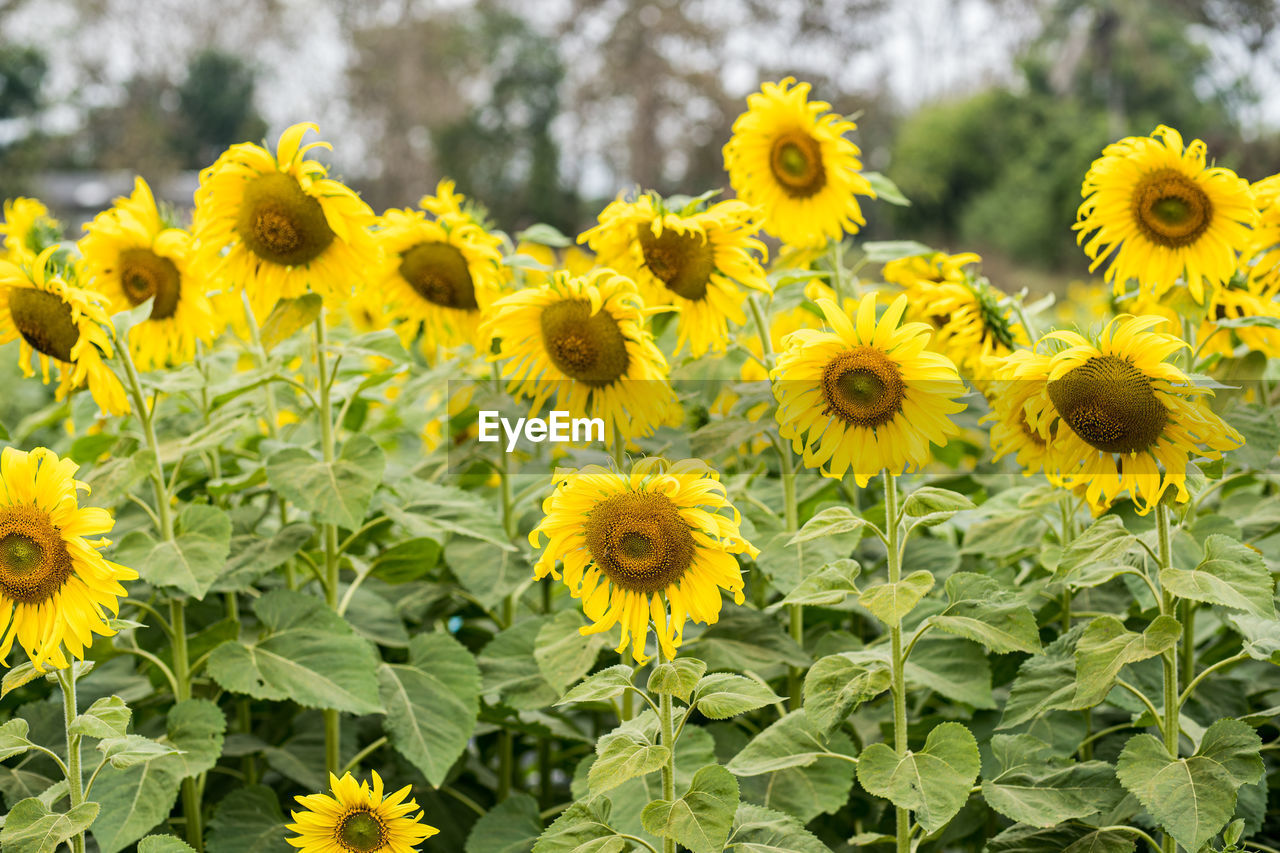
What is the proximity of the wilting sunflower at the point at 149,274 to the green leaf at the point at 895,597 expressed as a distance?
1.50m

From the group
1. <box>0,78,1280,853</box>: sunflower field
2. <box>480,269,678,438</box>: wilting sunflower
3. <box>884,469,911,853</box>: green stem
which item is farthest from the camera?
<box>480,269,678,438</box>: wilting sunflower

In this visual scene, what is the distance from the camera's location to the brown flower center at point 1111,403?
163 centimetres

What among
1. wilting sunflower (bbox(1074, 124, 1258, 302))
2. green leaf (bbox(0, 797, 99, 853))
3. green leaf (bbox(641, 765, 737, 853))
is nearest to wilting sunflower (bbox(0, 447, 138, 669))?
green leaf (bbox(0, 797, 99, 853))

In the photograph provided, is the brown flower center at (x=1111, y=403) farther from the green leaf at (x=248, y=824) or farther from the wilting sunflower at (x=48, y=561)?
the green leaf at (x=248, y=824)

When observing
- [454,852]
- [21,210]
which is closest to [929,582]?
[454,852]

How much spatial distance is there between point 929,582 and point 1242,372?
3.52 ft

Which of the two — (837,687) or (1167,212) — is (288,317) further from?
(1167,212)

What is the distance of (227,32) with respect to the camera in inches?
954

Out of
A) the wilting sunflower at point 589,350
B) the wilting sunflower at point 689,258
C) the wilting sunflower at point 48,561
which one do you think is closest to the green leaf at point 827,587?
the wilting sunflower at point 589,350

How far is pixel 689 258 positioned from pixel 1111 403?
2.73 feet

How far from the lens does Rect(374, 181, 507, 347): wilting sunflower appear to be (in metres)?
2.41

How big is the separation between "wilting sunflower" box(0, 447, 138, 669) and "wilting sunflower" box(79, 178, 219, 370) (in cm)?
77

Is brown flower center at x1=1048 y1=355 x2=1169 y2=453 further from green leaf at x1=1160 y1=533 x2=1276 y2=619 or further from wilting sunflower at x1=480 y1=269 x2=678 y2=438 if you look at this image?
wilting sunflower at x1=480 y1=269 x2=678 y2=438

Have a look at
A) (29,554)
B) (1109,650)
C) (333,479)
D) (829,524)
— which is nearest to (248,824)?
(333,479)
